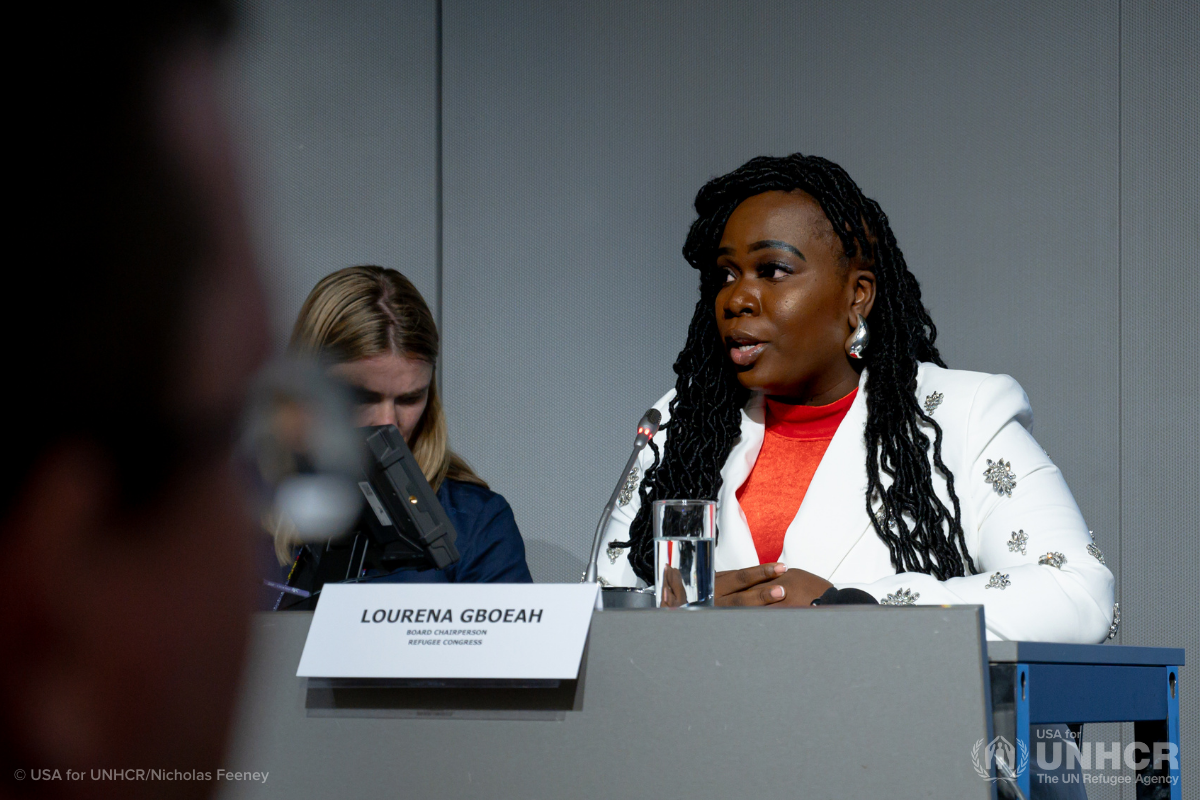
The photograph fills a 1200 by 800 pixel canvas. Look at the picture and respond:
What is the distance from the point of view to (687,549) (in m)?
1.16

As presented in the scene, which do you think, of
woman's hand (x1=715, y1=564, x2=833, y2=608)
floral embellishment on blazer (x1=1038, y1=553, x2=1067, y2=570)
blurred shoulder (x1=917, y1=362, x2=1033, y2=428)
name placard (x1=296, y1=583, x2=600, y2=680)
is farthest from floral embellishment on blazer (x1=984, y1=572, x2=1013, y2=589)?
name placard (x1=296, y1=583, x2=600, y2=680)

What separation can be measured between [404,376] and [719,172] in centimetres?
104

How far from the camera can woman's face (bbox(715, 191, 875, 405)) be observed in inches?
72.7

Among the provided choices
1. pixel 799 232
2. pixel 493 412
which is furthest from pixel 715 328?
pixel 493 412

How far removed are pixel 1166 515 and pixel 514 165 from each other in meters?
1.69

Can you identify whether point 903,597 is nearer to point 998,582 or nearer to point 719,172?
point 998,582

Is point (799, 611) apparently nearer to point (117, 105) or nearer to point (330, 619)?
point (330, 619)

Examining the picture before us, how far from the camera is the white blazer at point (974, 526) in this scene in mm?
1398

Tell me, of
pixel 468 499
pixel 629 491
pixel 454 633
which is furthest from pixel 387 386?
pixel 454 633

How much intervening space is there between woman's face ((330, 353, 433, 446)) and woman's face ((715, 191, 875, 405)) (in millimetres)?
593

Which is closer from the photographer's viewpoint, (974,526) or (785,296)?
(974,526)

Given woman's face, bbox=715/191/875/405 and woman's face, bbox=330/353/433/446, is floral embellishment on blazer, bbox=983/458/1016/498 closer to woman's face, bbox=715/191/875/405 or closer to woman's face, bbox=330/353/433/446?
woman's face, bbox=715/191/875/405

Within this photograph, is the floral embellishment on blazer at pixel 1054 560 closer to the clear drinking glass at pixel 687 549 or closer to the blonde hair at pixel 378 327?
the clear drinking glass at pixel 687 549

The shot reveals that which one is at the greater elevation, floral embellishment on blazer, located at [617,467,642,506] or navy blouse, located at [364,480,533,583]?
floral embellishment on blazer, located at [617,467,642,506]
